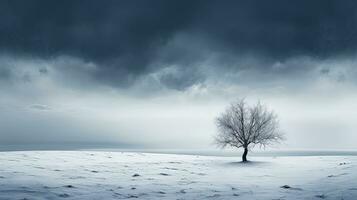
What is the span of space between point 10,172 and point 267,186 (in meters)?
21.5

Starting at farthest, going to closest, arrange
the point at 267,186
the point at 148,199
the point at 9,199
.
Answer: the point at 267,186 → the point at 148,199 → the point at 9,199

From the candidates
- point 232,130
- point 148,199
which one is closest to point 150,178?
point 148,199

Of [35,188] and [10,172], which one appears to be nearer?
[35,188]

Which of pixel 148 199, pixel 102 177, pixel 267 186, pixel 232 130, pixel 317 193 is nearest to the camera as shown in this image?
pixel 148 199

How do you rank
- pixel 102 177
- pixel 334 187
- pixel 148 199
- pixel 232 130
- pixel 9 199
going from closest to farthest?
pixel 9 199
pixel 148 199
pixel 334 187
pixel 102 177
pixel 232 130

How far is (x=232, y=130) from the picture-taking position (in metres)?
51.1

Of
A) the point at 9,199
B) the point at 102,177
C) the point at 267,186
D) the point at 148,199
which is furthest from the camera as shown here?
the point at 102,177

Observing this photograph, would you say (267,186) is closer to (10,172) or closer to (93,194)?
(93,194)

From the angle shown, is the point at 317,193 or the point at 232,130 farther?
the point at 232,130

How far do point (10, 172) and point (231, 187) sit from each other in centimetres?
1897

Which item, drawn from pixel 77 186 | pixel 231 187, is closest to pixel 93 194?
pixel 77 186

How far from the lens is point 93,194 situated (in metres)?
21.2

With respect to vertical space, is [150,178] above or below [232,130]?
below

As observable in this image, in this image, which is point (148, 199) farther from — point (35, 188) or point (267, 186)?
point (267, 186)
